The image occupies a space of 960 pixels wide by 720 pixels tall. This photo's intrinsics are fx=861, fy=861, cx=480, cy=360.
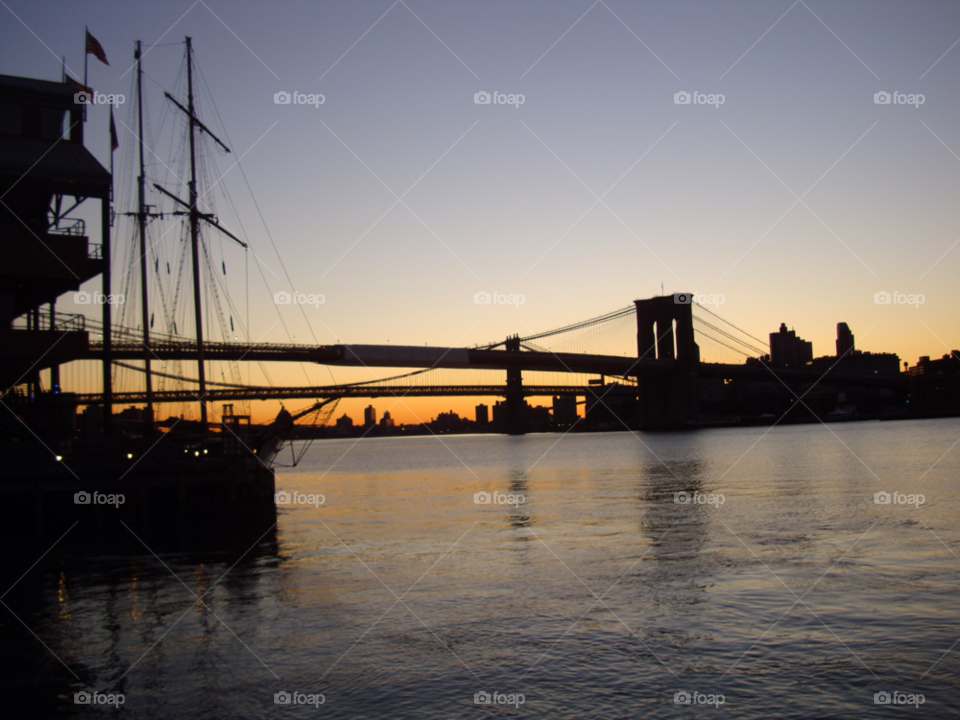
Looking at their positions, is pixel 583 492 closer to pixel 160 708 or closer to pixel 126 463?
pixel 126 463

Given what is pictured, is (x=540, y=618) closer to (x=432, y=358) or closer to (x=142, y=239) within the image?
(x=142, y=239)

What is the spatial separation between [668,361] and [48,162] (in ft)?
287

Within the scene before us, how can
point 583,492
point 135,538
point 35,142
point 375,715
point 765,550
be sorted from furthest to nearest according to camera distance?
point 583,492, point 35,142, point 135,538, point 765,550, point 375,715

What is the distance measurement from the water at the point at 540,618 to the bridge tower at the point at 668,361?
253 feet

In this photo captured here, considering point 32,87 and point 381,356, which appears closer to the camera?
point 32,87

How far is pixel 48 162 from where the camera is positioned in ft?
92.5

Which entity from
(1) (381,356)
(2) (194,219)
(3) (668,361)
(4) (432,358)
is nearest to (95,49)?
(2) (194,219)

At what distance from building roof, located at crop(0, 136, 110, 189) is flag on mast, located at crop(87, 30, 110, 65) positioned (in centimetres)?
325

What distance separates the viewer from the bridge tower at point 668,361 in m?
105

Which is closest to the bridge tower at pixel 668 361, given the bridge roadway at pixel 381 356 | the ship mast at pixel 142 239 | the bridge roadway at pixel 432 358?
the bridge roadway at pixel 432 358

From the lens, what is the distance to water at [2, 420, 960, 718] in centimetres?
1080

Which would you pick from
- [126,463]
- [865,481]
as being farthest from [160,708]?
[865,481]

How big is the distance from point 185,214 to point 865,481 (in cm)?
3178

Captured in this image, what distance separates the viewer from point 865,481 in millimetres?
38312
